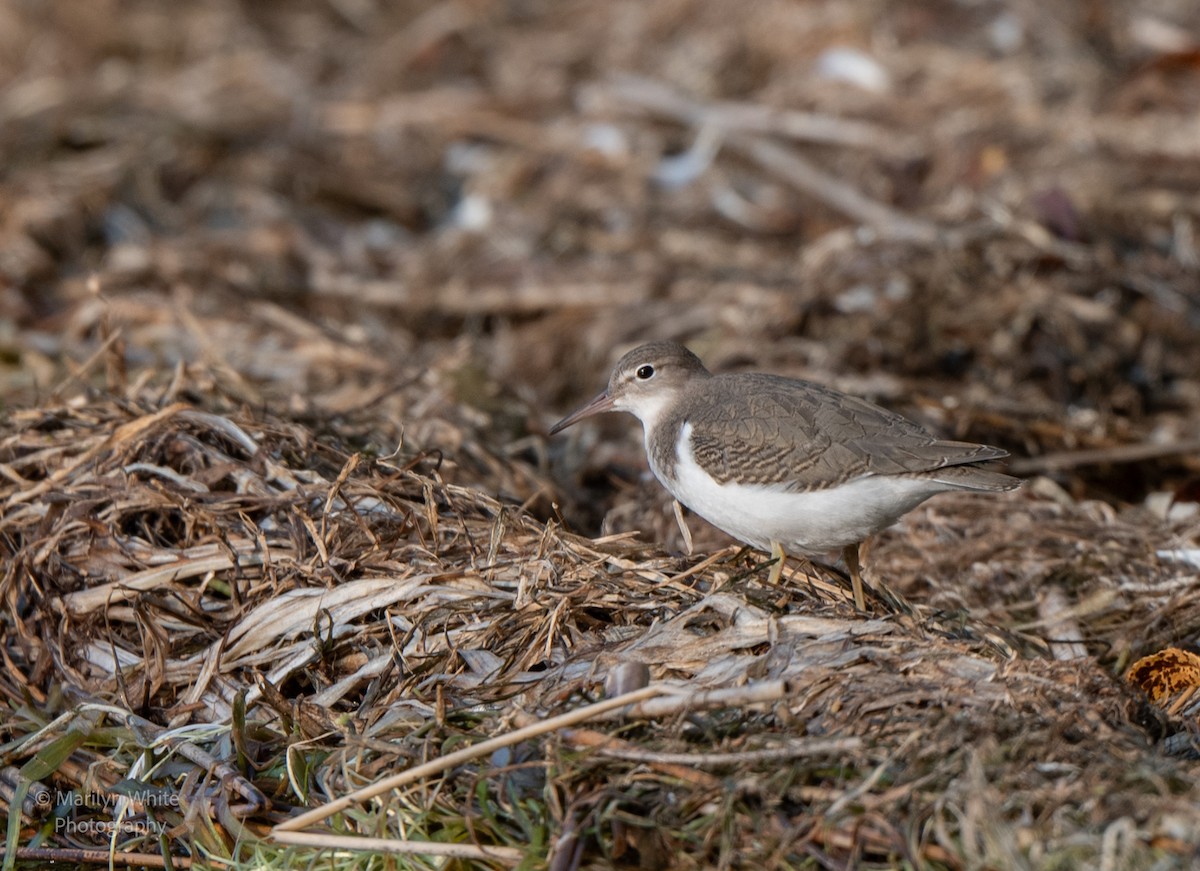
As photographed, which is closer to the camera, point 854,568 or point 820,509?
point 820,509

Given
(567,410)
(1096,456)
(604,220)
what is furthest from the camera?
(604,220)

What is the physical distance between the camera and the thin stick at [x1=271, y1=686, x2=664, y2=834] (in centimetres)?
304

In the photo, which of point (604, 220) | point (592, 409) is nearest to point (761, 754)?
point (592, 409)

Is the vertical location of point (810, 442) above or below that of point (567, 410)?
above

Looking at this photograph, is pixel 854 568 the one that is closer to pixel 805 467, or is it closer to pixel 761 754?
pixel 805 467

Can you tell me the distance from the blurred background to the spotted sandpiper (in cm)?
81

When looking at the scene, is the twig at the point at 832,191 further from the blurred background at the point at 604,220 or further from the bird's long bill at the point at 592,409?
the bird's long bill at the point at 592,409

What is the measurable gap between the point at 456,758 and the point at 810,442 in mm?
1437

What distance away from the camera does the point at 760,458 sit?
12.8ft

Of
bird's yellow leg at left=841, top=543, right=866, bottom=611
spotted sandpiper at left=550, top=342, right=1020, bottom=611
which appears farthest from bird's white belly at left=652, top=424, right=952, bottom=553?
bird's yellow leg at left=841, top=543, right=866, bottom=611

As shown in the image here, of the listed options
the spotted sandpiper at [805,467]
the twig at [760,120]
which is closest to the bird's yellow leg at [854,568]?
the spotted sandpiper at [805,467]

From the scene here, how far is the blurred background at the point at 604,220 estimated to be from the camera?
5.65 metres

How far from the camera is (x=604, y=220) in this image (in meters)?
7.93

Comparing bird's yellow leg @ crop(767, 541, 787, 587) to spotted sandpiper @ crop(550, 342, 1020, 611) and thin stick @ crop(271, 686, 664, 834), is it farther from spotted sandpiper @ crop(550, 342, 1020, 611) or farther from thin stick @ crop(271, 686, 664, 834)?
thin stick @ crop(271, 686, 664, 834)
